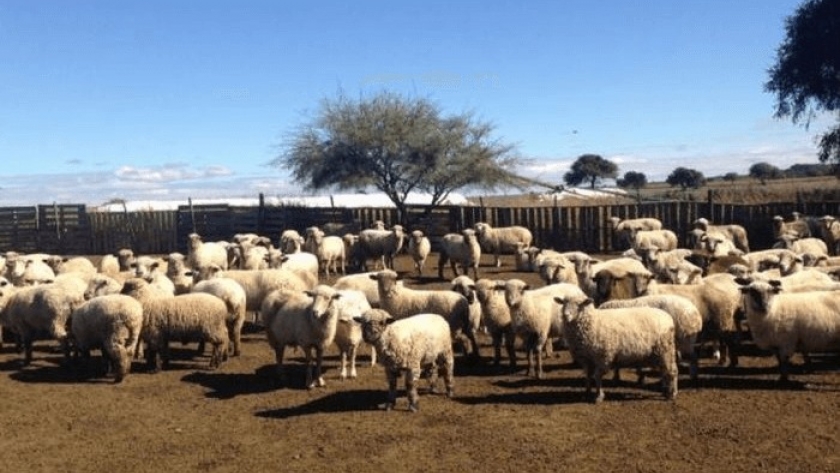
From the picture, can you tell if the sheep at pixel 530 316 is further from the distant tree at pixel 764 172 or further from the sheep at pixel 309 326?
the distant tree at pixel 764 172

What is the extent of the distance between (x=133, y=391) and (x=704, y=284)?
8.87m

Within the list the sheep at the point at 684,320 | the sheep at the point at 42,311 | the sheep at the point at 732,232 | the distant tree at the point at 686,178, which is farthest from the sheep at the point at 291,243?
the distant tree at the point at 686,178

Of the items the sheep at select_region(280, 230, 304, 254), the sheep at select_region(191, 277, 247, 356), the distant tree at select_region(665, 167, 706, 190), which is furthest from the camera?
the distant tree at select_region(665, 167, 706, 190)

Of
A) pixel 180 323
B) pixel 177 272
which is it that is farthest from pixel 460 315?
pixel 177 272

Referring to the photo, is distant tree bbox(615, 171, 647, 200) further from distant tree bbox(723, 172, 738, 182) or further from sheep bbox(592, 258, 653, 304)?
sheep bbox(592, 258, 653, 304)

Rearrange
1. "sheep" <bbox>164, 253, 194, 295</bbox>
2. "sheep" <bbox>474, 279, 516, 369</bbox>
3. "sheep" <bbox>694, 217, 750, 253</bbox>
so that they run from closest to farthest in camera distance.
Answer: "sheep" <bbox>474, 279, 516, 369</bbox>, "sheep" <bbox>164, 253, 194, 295</bbox>, "sheep" <bbox>694, 217, 750, 253</bbox>

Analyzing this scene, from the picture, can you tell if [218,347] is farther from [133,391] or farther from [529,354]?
[529,354]

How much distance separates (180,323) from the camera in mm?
11867

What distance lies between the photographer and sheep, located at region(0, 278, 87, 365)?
12539 millimetres

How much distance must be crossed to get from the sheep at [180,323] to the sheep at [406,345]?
351cm

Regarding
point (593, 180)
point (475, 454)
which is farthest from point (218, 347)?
point (593, 180)

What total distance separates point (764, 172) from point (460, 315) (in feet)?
280

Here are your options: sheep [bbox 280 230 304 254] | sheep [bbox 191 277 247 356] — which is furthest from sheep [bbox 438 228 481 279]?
sheep [bbox 191 277 247 356]

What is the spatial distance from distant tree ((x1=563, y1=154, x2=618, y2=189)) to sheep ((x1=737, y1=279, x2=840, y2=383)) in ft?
244
